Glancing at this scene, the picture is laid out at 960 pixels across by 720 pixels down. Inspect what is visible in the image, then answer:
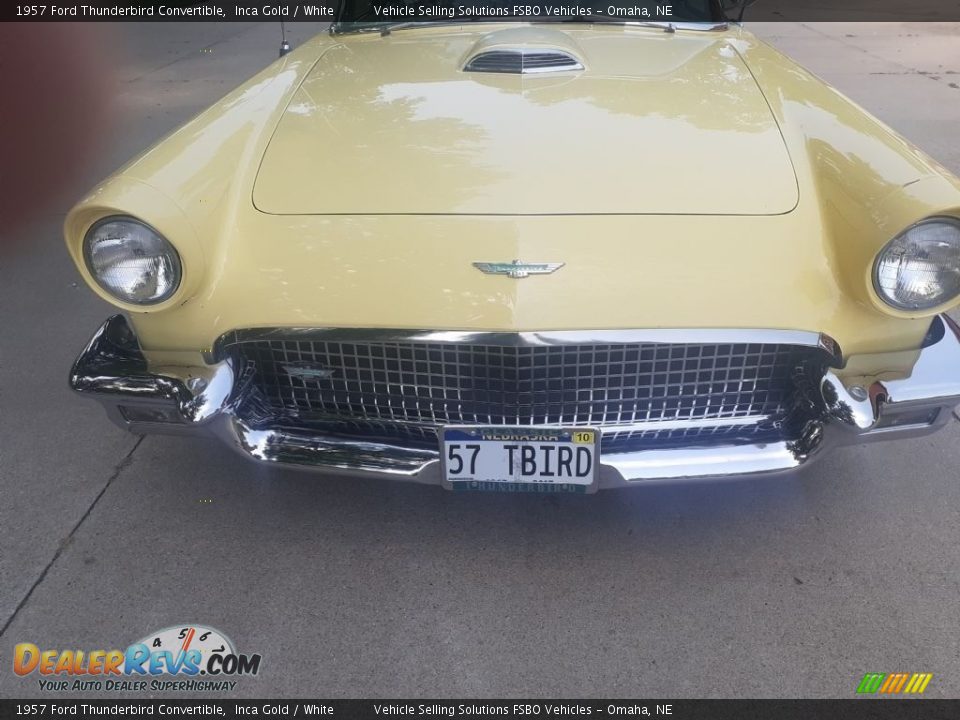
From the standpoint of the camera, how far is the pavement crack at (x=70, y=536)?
205 centimetres

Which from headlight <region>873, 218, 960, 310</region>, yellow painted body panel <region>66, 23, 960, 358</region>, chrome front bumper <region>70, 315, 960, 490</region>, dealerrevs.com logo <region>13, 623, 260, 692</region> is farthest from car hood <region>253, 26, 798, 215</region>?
dealerrevs.com logo <region>13, 623, 260, 692</region>

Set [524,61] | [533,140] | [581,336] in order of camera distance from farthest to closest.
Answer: [524,61], [533,140], [581,336]

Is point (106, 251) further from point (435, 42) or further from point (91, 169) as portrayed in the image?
point (91, 169)

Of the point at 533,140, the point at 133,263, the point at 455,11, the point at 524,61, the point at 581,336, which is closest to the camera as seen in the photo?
Result: the point at 581,336

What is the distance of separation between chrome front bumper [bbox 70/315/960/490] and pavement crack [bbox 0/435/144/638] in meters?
0.51

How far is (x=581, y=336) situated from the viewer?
177cm

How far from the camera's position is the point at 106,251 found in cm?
186

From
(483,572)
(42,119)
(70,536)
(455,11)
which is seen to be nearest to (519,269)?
(483,572)

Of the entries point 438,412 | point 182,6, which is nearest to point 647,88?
point 438,412

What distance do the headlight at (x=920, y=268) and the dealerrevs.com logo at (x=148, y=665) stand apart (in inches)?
69.0

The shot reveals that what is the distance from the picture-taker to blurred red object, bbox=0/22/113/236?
16.5 ft

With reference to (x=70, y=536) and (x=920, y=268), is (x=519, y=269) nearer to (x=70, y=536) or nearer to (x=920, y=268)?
(x=920, y=268)

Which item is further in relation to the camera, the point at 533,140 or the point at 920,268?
the point at 533,140
